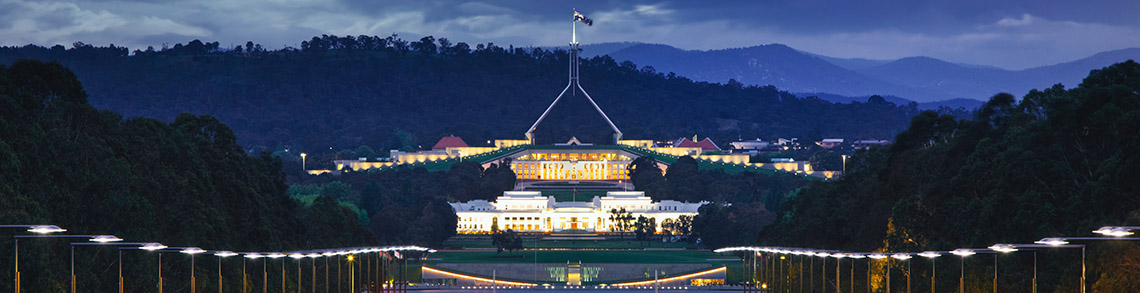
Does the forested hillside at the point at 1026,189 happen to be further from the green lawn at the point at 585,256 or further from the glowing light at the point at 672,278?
the green lawn at the point at 585,256

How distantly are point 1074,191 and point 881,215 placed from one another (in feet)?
44.8

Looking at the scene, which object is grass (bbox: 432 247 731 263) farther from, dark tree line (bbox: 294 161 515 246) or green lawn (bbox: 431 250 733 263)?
dark tree line (bbox: 294 161 515 246)

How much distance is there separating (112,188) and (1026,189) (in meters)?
20.2

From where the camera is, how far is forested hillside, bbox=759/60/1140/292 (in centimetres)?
3400

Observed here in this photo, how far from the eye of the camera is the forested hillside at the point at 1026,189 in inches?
1339

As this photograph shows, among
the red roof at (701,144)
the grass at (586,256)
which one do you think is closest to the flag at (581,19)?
the red roof at (701,144)

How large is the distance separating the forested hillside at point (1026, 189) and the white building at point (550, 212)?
2447 inches

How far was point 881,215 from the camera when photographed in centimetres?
5247

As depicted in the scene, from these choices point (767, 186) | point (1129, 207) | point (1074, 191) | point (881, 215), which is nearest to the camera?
point (1129, 207)

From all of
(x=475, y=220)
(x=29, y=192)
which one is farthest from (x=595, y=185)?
(x=29, y=192)

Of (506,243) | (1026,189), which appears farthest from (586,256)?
(1026,189)

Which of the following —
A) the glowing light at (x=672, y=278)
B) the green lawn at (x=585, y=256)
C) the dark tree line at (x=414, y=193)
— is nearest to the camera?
the glowing light at (x=672, y=278)

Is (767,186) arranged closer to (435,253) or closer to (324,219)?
(435,253)

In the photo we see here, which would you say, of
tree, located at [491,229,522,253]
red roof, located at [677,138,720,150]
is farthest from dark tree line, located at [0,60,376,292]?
red roof, located at [677,138,720,150]
